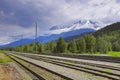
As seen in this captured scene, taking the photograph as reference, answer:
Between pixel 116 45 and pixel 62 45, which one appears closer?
pixel 62 45

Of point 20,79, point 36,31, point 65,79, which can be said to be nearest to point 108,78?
point 65,79

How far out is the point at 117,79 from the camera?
44.2 ft

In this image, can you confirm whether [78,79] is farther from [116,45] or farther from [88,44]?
[116,45]

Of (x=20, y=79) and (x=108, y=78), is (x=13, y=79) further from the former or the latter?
(x=108, y=78)

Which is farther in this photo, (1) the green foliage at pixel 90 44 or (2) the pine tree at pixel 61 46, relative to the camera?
(1) the green foliage at pixel 90 44

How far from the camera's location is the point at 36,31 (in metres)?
98.6

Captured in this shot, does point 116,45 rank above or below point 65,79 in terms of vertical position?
above

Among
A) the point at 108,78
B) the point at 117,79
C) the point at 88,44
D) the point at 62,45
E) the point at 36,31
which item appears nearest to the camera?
the point at 117,79

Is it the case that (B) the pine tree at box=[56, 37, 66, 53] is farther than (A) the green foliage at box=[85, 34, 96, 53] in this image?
No

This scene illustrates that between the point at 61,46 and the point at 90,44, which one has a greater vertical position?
the point at 90,44

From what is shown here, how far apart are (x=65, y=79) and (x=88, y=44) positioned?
11457cm

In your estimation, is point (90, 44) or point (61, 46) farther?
point (90, 44)

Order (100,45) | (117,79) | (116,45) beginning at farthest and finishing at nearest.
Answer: (116,45) → (100,45) → (117,79)

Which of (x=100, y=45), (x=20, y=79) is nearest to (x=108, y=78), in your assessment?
(x=20, y=79)
